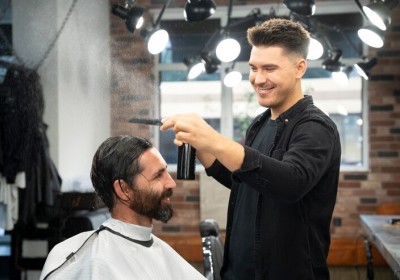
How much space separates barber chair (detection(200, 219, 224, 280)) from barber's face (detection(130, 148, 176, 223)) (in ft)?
2.29

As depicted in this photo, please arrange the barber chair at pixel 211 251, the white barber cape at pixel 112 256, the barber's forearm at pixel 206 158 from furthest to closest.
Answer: the barber chair at pixel 211 251, the barber's forearm at pixel 206 158, the white barber cape at pixel 112 256

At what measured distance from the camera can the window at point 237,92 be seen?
17.1 ft

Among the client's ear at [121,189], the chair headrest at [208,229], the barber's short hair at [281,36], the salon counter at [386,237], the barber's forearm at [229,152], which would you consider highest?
the barber's short hair at [281,36]

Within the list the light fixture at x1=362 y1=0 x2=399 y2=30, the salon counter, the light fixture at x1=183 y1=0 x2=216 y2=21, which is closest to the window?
the salon counter

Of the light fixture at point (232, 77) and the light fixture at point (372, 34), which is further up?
A: the light fixture at point (372, 34)

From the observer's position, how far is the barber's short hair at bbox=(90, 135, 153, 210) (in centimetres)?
171

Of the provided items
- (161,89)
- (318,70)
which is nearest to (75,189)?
(161,89)

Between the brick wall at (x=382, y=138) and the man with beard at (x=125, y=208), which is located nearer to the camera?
the man with beard at (x=125, y=208)

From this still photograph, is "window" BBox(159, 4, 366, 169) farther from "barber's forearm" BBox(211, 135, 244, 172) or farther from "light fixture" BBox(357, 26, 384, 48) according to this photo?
"barber's forearm" BBox(211, 135, 244, 172)

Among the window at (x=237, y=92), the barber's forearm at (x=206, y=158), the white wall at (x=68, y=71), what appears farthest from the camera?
the window at (x=237, y=92)

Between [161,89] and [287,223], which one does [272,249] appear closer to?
[287,223]

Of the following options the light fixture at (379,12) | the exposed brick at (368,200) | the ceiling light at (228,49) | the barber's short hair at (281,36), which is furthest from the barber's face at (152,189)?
the exposed brick at (368,200)

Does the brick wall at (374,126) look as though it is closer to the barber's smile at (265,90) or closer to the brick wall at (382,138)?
the brick wall at (382,138)

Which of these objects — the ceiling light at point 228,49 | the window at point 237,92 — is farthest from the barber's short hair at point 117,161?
the window at point 237,92
